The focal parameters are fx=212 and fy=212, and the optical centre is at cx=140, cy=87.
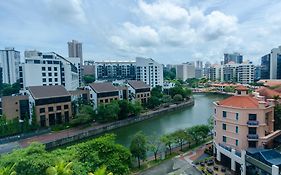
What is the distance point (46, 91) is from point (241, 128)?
21099 mm

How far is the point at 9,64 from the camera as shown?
A: 50.8m

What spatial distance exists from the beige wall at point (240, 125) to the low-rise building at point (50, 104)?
60.6 feet

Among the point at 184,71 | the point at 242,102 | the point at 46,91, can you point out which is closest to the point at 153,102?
the point at 46,91

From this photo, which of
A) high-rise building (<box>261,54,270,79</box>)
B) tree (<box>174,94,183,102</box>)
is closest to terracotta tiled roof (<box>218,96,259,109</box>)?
tree (<box>174,94,183,102</box>)

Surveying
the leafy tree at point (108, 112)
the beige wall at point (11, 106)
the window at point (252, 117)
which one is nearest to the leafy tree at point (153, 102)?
the leafy tree at point (108, 112)

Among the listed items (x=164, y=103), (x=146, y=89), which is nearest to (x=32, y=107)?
(x=146, y=89)

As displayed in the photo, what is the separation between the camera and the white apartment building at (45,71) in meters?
30.1

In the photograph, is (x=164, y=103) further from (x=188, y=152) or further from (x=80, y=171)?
(x=80, y=171)

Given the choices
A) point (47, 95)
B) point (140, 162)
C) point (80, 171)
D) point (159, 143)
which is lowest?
point (140, 162)

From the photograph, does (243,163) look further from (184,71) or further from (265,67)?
(184,71)

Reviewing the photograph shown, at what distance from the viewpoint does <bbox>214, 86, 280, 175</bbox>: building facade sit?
41.2 ft

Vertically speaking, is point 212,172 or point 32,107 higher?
point 32,107

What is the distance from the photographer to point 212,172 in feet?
41.4

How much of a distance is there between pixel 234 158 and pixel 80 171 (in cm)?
876
